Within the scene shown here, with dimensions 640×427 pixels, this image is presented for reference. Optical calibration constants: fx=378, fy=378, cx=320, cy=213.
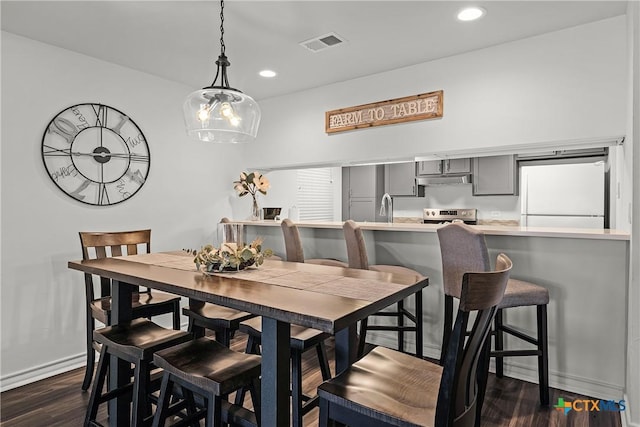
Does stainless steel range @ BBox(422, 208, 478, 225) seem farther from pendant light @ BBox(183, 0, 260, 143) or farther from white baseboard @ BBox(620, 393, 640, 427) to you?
pendant light @ BBox(183, 0, 260, 143)

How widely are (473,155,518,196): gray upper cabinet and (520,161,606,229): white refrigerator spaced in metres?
0.12

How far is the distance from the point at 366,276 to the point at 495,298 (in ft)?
2.52

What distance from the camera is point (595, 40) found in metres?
2.60

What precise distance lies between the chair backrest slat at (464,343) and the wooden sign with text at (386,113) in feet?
7.95

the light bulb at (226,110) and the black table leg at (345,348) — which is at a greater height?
the light bulb at (226,110)

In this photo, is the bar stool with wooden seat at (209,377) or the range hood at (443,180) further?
the range hood at (443,180)

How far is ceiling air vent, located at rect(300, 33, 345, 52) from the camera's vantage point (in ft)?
9.11

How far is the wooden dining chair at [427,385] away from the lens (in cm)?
106

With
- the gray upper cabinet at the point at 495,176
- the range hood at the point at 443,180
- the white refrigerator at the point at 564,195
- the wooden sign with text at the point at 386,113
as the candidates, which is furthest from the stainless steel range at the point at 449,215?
the wooden sign with text at the point at 386,113

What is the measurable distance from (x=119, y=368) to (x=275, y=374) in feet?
3.71

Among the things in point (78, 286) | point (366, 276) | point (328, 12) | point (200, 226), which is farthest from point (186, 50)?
point (366, 276)

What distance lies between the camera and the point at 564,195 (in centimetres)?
439

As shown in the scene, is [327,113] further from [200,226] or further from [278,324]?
[278,324]

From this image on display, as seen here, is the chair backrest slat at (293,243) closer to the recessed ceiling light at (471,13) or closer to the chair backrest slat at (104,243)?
the chair backrest slat at (104,243)
